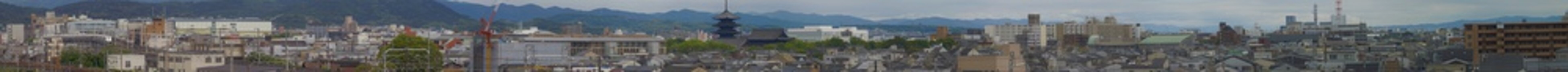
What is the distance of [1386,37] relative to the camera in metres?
8.00

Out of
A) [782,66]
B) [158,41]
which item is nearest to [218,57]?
[158,41]

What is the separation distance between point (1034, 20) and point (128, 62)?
354 centimetres

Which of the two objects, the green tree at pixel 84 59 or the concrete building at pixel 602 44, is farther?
the green tree at pixel 84 59

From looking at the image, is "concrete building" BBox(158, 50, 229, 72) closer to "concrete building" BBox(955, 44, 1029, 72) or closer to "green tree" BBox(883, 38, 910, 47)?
"green tree" BBox(883, 38, 910, 47)

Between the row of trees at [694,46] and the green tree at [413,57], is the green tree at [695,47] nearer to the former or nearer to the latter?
the row of trees at [694,46]

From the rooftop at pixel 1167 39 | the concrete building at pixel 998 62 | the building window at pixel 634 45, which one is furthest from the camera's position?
the building window at pixel 634 45

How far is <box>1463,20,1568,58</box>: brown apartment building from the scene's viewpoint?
764 centimetres

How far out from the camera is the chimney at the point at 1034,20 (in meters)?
7.88

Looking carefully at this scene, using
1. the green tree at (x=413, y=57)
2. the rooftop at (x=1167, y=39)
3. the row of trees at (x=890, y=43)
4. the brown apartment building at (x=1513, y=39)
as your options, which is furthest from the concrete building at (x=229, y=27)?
the brown apartment building at (x=1513, y=39)

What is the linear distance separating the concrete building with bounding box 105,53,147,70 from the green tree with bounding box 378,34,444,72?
0.92 metres

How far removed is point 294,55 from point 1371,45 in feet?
13.2

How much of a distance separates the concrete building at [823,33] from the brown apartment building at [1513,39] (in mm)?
2014

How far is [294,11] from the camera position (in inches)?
381

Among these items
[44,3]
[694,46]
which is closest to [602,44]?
[694,46]
